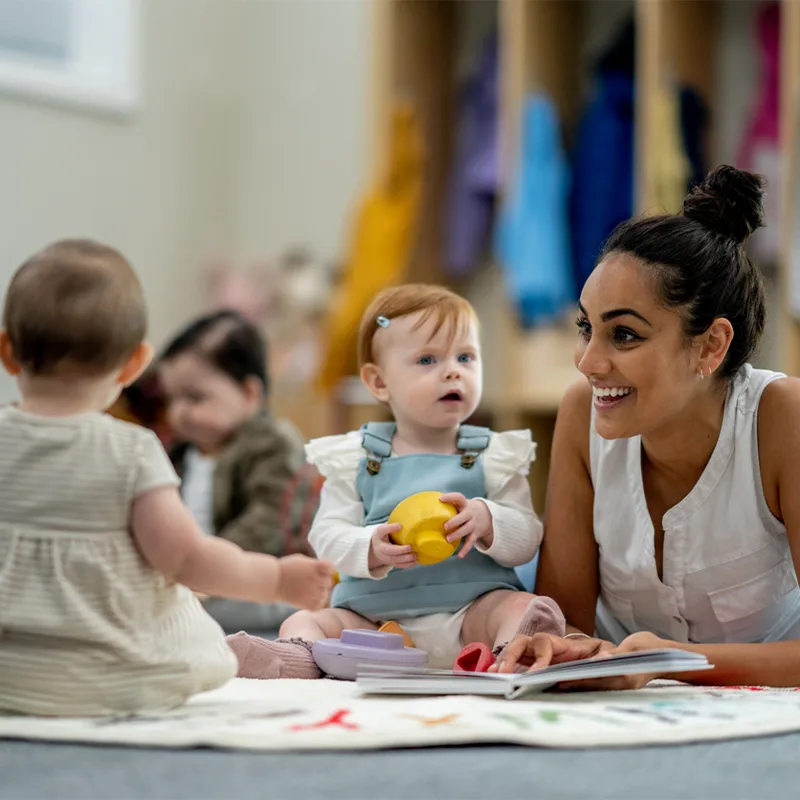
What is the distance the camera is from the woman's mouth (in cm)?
155

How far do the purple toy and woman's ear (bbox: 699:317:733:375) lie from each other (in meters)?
0.51

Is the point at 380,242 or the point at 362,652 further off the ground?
the point at 380,242

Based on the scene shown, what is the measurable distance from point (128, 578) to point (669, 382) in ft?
2.31

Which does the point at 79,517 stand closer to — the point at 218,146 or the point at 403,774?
the point at 403,774

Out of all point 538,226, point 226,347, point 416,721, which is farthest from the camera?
point 538,226

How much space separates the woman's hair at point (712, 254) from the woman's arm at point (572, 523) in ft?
0.72

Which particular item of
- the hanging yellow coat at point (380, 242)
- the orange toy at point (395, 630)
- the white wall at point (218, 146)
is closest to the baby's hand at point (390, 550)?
the orange toy at point (395, 630)

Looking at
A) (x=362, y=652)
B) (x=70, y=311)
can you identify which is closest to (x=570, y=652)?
(x=362, y=652)

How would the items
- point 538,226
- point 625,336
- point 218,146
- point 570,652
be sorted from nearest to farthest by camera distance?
point 570,652 < point 625,336 < point 538,226 < point 218,146

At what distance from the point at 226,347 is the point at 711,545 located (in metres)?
1.46

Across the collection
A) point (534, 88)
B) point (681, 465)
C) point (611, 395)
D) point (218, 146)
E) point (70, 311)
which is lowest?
point (681, 465)

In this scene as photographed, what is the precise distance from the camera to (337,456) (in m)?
1.73

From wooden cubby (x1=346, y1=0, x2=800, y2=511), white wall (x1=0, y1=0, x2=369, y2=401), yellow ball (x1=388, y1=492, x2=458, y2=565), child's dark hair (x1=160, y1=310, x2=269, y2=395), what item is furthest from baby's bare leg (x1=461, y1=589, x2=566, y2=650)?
white wall (x1=0, y1=0, x2=369, y2=401)

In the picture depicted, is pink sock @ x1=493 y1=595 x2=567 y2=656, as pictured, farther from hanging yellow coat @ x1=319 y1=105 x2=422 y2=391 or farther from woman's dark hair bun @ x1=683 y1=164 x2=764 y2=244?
hanging yellow coat @ x1=319 y1=105 x2=422 y2=391
